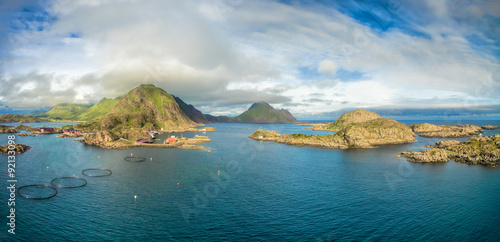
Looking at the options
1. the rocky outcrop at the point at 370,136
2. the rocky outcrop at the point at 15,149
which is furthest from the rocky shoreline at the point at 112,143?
the rocky outcrop at the point at 370,136

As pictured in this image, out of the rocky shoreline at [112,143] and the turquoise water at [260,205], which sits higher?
the rocky shoreline at [112,143]

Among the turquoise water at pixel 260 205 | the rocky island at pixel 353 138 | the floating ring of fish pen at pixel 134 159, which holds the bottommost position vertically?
the turquoise water at pixel 260 205

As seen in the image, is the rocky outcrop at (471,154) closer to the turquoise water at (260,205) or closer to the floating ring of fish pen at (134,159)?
the turquoise water at (260,205)

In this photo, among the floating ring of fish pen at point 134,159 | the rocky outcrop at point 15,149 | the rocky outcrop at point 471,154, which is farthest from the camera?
the rocky outcrop at point 15,149

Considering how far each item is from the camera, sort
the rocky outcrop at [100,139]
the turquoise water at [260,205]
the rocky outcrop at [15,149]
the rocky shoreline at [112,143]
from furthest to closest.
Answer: the rocky outcrop at [100,139]
the rocky shoreline at [112,143]
the rocky outcrop at [15,149]
the turquoise water at [260,205]

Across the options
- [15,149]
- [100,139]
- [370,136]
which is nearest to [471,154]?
[370,136]

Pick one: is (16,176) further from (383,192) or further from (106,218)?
(383,192)

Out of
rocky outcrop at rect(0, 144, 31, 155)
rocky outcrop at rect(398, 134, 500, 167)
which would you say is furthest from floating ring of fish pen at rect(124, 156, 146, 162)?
rocky outcrop at rect(398, 134, 500, 167)

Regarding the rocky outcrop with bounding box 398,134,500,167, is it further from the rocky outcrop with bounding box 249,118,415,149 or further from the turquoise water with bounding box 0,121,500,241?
the rocky outcrop with bounding box 249,118,415,149

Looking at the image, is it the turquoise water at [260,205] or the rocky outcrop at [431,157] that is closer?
the turquoise water at [260,205]
